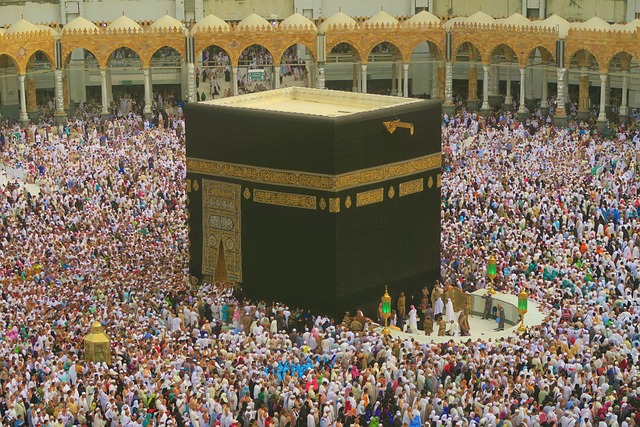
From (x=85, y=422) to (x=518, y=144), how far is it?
74.1 ft

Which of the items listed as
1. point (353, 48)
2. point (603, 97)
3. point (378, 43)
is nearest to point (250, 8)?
point (353, 48)

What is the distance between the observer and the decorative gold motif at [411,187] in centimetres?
3120

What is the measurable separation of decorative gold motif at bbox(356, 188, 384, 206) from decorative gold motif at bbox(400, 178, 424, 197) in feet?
2.00

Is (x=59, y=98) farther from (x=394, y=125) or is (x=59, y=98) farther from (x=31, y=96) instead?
(x=394, y=125)

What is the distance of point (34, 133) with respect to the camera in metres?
46.5

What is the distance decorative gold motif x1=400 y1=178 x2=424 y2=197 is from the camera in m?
31.2

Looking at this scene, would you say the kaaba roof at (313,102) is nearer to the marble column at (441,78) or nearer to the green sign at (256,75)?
the green sign at (256,75)

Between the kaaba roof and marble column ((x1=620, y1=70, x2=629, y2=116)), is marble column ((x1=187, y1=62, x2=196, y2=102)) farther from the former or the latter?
the kaaba roof

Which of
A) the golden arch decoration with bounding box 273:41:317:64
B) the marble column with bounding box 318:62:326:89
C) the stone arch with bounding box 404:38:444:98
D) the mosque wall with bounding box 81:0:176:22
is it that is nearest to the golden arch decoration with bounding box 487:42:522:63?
the stone arch with bounding box 404:38:444:98

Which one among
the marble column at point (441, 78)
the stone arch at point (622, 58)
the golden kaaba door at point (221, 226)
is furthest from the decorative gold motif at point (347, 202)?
the marble column at point (441, 78)

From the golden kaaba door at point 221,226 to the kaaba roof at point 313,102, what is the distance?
5.77 feet

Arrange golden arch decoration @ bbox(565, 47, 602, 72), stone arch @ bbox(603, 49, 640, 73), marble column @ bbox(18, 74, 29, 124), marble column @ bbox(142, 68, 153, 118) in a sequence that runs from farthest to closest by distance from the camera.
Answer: marble column @ bbox(142, 68, 153, 118)
marble column @ bbox(18, 74, 29, 124)
golden arch decoration @ bbox(565, 47, 602, 72)
stone arch @ bbox(603, 49, 640, 73)

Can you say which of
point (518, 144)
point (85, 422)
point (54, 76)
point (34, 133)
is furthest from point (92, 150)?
point (85, 422)

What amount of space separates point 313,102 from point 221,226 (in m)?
4.03
